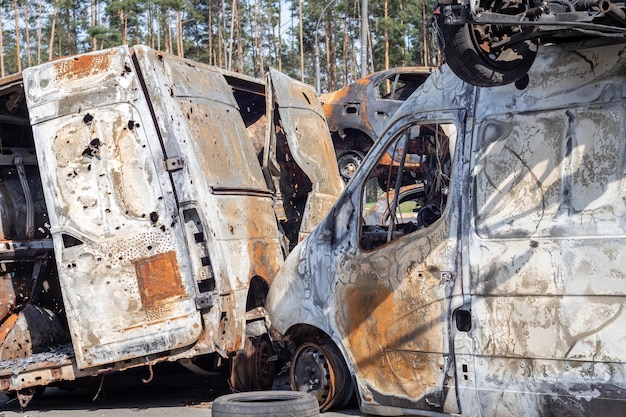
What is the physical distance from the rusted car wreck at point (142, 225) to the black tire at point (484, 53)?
2.54 meters

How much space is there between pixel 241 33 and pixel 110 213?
1752 inches

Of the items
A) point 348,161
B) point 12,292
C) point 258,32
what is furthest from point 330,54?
point 12,292

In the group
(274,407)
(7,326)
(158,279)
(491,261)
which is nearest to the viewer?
(491,261)

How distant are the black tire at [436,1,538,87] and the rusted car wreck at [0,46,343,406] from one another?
2545 millimetres

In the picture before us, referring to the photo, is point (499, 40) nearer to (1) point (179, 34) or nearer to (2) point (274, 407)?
(2) point (274, 407)

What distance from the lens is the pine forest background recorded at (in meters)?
43.6

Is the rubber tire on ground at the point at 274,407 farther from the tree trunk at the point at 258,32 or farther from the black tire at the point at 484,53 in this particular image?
the tree trunk at the point at 258,32

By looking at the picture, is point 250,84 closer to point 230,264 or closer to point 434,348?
point 230,264

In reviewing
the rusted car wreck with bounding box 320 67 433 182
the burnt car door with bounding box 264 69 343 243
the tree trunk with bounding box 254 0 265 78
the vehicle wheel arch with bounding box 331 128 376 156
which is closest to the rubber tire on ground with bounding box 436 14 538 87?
the burnt car door with bounding box 264 69 343 243

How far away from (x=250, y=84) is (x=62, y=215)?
2.68 metres

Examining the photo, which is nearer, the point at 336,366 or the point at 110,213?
the point at 336,366

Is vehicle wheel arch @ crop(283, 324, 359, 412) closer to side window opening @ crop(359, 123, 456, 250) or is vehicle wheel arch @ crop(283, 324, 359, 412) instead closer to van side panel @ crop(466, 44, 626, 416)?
side window opening @ crop(359, 123, 456, 250)

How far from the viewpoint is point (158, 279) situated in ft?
21.1

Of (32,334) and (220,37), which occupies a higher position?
(220,37)
